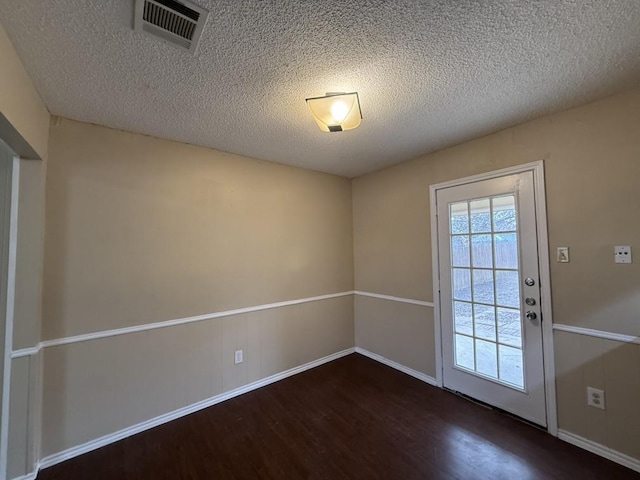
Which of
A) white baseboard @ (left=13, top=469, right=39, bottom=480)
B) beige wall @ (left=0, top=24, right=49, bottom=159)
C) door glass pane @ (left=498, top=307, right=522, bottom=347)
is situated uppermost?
beige wall @ (left=0, top=24, right=49, bottom=159)

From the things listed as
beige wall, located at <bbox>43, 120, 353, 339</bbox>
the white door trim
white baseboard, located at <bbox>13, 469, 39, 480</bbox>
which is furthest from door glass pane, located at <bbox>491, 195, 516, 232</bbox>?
white baseboard, located at <bbox>13, 469, 39, 480</bbox>

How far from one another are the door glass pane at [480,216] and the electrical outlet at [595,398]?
1.27m

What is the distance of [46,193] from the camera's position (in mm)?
1834

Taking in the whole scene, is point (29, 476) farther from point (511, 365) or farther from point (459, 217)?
point (459, 217)

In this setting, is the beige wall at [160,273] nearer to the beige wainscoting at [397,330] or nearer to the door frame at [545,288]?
the beige wainscoting at [397,330]

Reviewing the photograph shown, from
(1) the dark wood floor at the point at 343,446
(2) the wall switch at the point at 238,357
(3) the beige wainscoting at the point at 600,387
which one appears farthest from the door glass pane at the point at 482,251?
(2) the wall switch at the point at 238,357

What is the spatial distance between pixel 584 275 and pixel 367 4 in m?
2.18

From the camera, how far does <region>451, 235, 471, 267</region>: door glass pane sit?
8.14 feet

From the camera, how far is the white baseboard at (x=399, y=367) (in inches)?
108

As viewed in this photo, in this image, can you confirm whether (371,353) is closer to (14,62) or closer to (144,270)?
(144,270)

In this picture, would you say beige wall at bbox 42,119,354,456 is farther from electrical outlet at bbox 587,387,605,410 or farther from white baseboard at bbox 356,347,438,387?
electrical outlet at bbox 587,387,605,410

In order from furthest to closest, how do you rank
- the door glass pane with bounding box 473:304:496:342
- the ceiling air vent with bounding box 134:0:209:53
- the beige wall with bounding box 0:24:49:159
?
the door glass pane with bounding box 473:304:496:342
the beige wall with bounding box 0:24:49:159
the ceiling air vent with bounding box 134:0:209:53

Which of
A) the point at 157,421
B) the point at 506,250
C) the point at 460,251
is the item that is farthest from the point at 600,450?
the point at 157,421

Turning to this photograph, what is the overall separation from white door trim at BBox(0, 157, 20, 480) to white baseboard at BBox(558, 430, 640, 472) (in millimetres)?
3575
